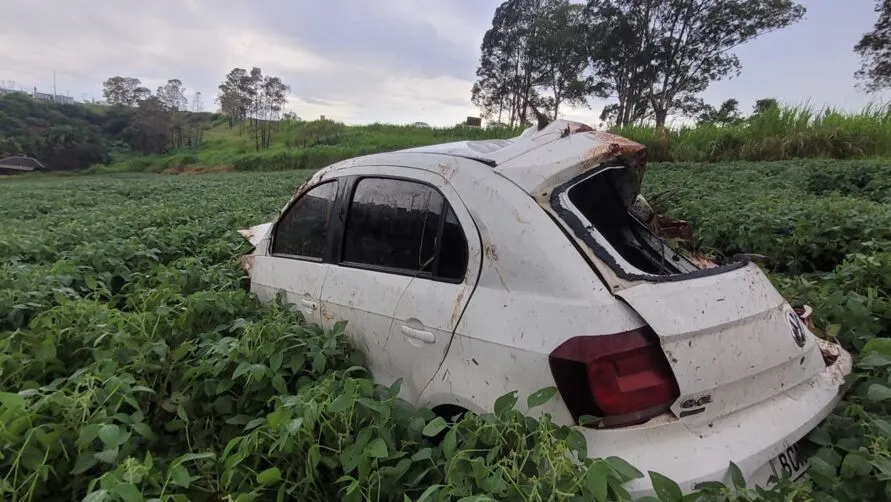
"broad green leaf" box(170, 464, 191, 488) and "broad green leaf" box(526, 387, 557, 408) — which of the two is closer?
"broad green leaf" box(170, 464, 191, 488)

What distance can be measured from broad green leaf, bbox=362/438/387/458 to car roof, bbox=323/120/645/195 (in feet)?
3.51

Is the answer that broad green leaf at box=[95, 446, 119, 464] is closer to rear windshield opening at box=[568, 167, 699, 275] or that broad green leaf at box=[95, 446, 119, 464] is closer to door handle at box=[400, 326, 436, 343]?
door handle at box=[400, 326, 436, 343]

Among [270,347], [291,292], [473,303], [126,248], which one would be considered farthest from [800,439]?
[126,248]

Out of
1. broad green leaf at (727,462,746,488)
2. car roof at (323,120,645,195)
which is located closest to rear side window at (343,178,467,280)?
car roof at (323,120,645,195)

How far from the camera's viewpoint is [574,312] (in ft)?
5.40

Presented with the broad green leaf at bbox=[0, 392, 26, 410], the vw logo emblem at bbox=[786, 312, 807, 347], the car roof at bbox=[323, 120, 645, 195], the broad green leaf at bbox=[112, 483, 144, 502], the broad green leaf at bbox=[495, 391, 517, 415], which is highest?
the car roof at bbox=[323, 120, 645, 195]

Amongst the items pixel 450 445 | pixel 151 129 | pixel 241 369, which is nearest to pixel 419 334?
pixel 450 445

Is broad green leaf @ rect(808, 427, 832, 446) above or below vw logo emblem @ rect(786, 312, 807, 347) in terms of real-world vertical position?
below

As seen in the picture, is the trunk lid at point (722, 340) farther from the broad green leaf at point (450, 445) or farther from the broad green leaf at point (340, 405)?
the broad green leaf at point (340, 405)

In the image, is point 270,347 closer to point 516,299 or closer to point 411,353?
point 411,353

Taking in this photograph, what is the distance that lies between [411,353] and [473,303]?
1.34ft

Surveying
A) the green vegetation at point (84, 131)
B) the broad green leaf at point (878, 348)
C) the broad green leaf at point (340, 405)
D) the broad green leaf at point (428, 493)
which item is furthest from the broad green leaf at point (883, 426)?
the green vegetation at point (84, 131)

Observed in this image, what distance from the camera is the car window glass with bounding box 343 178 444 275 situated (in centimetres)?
219

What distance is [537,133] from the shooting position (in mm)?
2395
